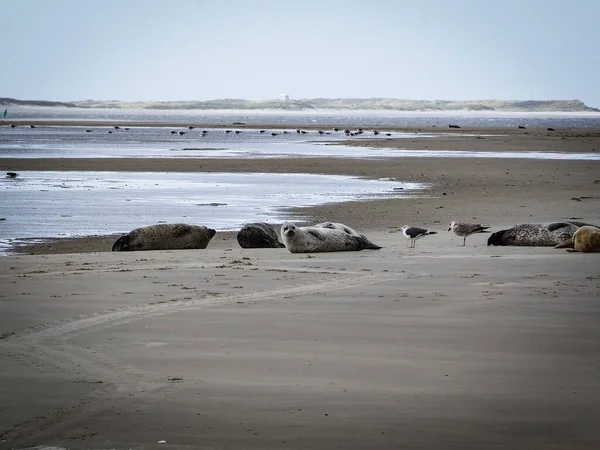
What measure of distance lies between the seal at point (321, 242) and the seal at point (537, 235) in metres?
1.79

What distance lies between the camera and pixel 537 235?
44.1 feet

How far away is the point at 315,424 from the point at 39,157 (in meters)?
33.7

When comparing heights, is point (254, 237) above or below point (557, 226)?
below

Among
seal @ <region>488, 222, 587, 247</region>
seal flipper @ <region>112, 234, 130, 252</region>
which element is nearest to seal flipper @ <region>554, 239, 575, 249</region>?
seal @ <region>488, 222, 587, 247</region>

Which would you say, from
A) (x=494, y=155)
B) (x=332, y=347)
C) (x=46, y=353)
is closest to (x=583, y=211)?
(x=332, y=347)

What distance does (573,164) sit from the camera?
3284cm

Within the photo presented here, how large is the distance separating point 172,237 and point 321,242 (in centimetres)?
230

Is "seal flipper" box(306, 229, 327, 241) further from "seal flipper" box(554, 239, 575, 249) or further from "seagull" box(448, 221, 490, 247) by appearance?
"seal flipper" box(554, 239, 575, 249)

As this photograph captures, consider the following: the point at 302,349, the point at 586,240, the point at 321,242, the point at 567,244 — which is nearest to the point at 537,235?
the point at 567,244

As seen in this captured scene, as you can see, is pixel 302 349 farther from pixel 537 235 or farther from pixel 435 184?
pixel 435 184

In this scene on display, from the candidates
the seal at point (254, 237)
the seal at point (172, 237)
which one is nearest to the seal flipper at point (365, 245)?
the seal at point (254, 237)

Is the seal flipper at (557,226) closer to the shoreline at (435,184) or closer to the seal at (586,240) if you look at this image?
the seal at (586,240)

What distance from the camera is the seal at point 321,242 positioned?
13203mm

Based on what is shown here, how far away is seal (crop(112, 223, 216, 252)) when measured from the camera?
45.9 ft
